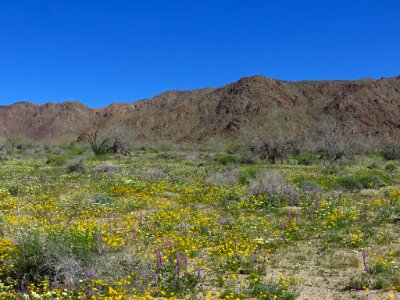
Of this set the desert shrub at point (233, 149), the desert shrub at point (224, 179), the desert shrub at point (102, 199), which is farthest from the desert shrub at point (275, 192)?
the desert shrub at point (233, 149)

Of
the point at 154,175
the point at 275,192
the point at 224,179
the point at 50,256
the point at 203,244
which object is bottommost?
the point at 203,244

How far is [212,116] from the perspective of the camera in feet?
304

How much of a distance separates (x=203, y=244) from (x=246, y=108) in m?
82.3

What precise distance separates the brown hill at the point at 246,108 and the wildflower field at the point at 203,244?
58223 millimetres

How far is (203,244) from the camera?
859cm

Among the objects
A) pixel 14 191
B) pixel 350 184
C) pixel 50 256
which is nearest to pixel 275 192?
pixel 350 184

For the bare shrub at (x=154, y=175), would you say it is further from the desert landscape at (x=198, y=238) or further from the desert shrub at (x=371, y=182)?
the desert shrub at (x=371, y=182)

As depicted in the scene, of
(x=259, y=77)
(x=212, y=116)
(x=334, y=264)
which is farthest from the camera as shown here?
(x=259, y=77)

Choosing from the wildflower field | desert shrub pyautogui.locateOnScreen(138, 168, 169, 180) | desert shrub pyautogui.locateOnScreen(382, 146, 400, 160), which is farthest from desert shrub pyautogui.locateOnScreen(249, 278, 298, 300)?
desert shrub pyautogui.locateOnScreen(382, 146, 400, 160)

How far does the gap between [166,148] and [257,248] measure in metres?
61.6

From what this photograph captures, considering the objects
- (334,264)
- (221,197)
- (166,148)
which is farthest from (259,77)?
(334,264)

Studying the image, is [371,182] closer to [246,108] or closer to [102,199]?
[102,199]

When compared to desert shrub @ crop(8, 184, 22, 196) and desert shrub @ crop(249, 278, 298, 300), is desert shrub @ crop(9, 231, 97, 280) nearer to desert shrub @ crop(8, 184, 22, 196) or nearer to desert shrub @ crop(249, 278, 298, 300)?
desert shrub @ crop(249, 278, 298, 300)

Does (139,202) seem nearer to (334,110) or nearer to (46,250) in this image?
(46,250)
